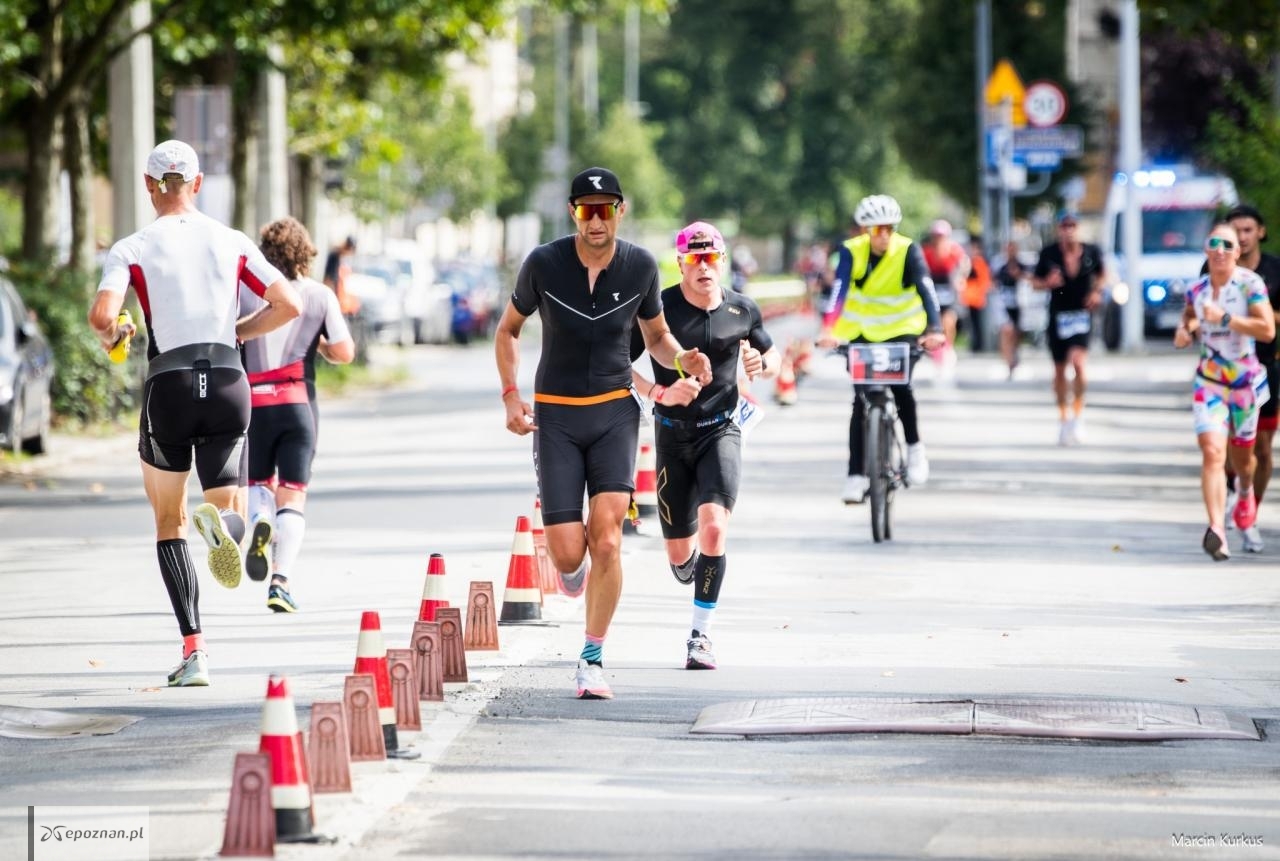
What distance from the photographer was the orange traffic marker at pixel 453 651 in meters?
8.97

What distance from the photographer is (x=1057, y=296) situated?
2100cm

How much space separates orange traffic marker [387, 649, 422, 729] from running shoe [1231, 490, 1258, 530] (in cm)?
719

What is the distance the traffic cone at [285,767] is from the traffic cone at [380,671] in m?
1.00

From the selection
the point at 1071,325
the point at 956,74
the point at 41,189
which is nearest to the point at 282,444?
the point at 1071,325

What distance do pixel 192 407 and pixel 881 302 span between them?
617cm

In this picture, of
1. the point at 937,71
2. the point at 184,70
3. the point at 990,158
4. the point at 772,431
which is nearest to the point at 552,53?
the point at 937,71

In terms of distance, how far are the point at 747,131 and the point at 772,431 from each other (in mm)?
70608

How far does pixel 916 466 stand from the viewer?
47.7 ft

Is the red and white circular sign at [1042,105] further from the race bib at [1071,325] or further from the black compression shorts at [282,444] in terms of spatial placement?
the black compression shorts at [282,444]

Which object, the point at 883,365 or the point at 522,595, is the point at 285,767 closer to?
the point at 522,595

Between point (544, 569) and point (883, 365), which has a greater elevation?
point (883, 365)

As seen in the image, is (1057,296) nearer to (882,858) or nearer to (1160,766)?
(1160,766)

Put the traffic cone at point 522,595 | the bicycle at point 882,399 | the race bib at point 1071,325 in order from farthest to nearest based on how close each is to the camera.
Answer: the race bib at point 1071,325, the bicycle at point 882,399, the traffic cone at point 522,595

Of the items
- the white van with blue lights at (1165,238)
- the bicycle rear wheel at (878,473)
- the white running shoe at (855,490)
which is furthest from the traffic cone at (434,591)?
the white van with blue lights at (1165,238)
